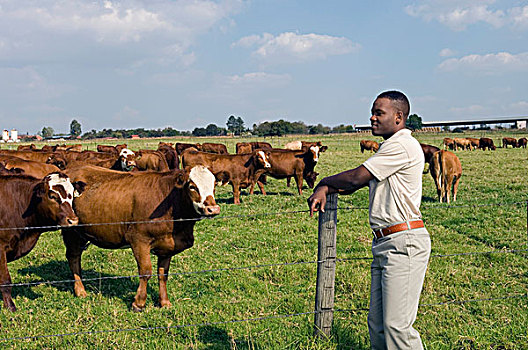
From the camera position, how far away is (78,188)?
6.18 metres

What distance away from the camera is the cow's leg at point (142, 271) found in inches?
220

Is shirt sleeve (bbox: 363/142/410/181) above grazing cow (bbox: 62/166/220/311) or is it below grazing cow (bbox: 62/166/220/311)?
above

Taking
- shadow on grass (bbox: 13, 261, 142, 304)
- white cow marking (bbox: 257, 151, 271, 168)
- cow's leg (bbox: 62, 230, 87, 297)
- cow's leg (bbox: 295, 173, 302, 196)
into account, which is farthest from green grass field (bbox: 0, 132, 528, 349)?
cow's leg (bbox: 295, 173, 302, 196)

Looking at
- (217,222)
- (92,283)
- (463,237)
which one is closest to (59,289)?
(92,283)

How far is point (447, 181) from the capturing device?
1399cm

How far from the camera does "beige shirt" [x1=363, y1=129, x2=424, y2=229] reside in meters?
3.23

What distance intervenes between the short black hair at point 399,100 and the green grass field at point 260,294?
1.98m

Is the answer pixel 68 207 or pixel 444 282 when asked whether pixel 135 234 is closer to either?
pixel 68 207

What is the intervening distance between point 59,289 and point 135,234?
1788mm

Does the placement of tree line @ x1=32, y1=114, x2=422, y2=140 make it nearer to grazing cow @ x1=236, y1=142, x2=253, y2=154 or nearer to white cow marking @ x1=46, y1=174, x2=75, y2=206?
grazing cow @ x1=236, y1=142, x2=253, y2=154

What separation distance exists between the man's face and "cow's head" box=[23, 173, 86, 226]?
415cm

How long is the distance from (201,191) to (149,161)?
14195mm

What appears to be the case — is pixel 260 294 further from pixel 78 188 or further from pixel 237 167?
pixel 237 167

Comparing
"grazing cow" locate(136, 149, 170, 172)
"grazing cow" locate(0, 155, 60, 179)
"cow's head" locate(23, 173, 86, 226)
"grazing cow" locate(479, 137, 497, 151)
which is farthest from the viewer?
"grazing cow" locate(479, 137, 497, 151)
